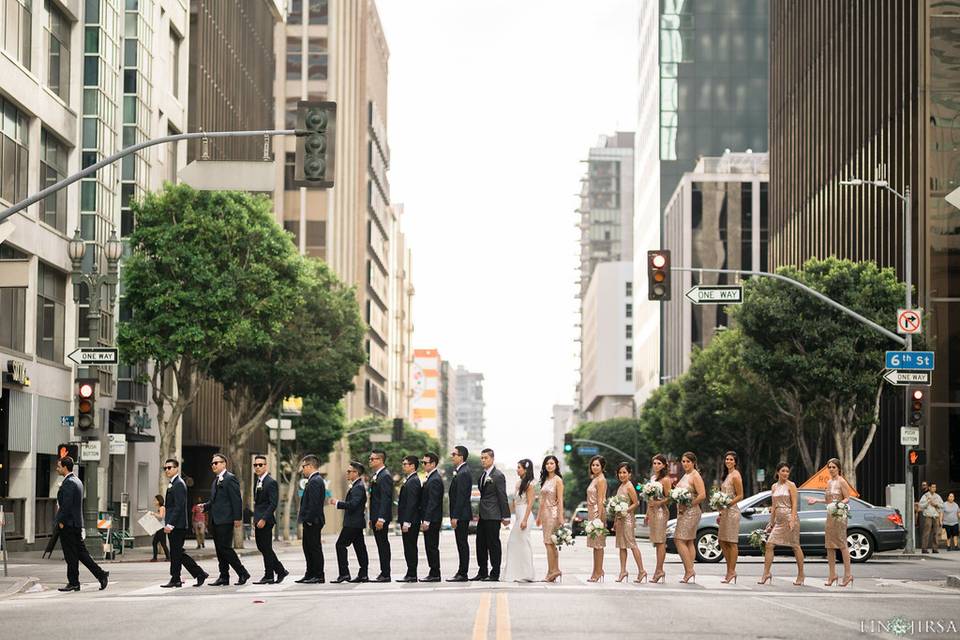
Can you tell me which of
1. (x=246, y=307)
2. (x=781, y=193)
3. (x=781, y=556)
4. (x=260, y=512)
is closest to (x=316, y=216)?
(x=781, y=193)

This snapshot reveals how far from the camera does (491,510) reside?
22688 millimetres

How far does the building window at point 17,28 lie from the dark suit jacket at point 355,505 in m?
20.5

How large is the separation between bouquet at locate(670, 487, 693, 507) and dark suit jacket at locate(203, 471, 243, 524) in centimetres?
642

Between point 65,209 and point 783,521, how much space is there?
2723 centimetres

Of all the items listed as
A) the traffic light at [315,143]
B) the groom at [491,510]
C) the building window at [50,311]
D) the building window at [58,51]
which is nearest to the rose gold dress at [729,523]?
the groom at [491,510]

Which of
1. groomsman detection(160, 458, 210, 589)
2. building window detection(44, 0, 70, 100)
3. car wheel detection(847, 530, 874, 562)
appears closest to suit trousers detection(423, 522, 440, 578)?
groomsman detection(160, 458, 210, 589)

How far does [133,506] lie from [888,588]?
33.7m

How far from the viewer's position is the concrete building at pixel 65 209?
39531 millimetres

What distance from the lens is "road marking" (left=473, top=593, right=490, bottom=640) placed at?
46.9 ft

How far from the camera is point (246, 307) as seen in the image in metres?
44.2

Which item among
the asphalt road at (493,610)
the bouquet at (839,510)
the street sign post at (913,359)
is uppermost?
the street sign post at (913,359)

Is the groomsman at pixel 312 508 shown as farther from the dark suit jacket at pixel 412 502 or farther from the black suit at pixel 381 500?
the dark suit jacket at pixel 412 502

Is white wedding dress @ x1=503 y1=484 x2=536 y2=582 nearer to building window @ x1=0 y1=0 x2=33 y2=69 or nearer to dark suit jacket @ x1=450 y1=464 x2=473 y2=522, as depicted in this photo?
dark suit jacket @ x1=450 y1=464 x2=473 y2=522

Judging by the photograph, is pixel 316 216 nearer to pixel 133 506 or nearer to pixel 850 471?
pixel 133 506
